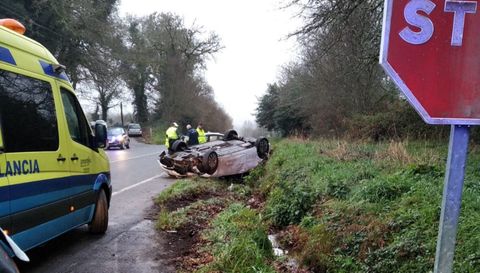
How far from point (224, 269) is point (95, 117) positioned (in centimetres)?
5437

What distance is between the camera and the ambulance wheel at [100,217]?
6664mm

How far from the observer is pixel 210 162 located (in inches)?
503

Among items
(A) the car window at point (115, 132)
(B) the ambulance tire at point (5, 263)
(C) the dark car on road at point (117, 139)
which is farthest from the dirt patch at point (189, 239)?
(A) the car window at point (115, 132)

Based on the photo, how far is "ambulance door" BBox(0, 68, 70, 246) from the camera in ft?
14.0

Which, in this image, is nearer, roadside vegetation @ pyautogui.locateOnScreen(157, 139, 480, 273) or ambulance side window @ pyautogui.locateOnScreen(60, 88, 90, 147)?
roadside vegetation @ pyautogui.locateOnScreen(157, 139, 480, 273)

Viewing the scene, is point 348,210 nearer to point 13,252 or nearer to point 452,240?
point 452,240

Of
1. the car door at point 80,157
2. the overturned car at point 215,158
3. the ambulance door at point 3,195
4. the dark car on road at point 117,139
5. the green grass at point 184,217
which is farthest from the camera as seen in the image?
the dark car on road at point 117,139

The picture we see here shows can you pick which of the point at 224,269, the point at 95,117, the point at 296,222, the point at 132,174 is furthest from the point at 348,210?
the point at 95,117

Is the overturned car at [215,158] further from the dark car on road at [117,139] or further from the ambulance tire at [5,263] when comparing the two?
the dark car on road at [117,139]

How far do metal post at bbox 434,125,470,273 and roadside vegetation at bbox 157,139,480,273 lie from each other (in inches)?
77.3

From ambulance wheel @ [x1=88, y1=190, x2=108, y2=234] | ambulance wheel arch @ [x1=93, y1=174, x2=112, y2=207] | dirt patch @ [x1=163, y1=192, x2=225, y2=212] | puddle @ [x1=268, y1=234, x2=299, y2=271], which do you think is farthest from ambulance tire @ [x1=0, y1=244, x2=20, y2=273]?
dirt patch @ [x1=163, y1=192, x2=225, y2=212]

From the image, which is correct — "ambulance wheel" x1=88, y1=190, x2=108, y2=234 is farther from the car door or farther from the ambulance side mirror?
the ambulance side mirror

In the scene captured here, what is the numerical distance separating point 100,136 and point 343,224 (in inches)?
141

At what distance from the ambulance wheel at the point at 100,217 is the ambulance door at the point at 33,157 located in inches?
46.0
